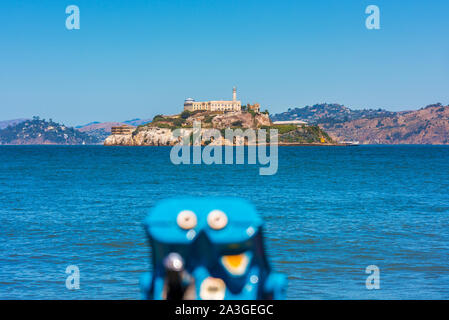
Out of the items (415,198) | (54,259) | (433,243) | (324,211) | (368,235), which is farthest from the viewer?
(415,198)

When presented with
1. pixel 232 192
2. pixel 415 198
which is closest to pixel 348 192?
pixel 415 198

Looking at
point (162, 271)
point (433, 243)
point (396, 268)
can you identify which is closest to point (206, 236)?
point (162, 271)

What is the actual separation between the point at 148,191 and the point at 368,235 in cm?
2957

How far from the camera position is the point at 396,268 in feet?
56.7

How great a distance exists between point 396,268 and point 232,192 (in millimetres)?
34308

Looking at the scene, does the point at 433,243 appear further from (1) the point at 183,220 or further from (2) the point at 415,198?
(2) the point at 415,198
